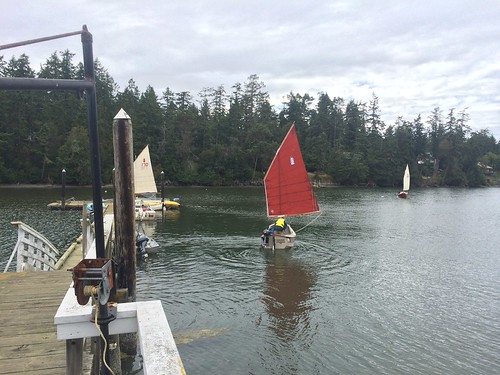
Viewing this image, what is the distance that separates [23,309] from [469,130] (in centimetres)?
13887

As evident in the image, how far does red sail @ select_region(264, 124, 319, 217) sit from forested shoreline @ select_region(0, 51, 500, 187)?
52.6 m

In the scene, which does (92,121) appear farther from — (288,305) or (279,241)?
(279,241)

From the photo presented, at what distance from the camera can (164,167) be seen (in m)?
80.1

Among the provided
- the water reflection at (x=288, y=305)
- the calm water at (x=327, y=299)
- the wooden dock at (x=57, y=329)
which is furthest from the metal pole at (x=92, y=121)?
the water reflection at (x=288, y=305)

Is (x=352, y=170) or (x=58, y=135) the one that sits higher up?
(x=58, y=135)

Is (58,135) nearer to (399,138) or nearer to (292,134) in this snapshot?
(292,134)

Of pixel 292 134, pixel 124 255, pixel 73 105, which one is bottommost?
pixel 124 255

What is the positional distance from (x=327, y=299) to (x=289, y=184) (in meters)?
10.2

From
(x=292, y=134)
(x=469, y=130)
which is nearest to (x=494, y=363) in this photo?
(x=292, y=134)

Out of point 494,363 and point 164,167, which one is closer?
point 494,363

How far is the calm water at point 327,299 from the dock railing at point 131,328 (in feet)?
17.5

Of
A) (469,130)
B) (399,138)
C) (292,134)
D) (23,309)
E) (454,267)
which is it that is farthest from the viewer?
(469,130)

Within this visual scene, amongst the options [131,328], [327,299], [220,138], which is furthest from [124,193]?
[220,138]

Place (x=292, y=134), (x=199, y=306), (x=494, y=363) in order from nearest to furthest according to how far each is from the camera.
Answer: (x=494, y=363) → (x=199, y=306) → (x=292, y=134)
